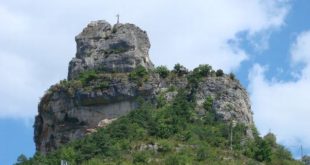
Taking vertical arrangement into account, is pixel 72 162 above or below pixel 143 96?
below

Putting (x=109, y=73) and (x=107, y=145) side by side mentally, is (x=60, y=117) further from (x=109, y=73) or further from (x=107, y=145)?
(x=107, y=145)

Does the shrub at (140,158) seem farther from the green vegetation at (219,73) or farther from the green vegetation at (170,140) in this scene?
the green vegetation at (219,73)

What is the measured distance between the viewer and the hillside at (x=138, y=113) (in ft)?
283

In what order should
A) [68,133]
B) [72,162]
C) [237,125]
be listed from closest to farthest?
[72,162]
[237,125]
[68,133]

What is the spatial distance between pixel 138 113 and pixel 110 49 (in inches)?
421

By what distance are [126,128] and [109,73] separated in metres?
10.4

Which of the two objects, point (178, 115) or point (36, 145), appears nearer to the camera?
point (178, 115)

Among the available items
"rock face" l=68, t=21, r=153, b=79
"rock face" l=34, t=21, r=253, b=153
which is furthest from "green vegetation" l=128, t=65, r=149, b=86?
"rock face" l=68, t=21, r=153, b=79

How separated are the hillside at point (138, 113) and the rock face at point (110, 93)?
91 mm

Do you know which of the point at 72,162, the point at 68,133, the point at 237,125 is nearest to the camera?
the point at 72,162

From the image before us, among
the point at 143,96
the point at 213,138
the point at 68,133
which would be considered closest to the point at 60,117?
the point at 68,133

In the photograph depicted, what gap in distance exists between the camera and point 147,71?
98500 millimetres

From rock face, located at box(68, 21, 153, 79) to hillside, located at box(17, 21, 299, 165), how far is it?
0.09 meters

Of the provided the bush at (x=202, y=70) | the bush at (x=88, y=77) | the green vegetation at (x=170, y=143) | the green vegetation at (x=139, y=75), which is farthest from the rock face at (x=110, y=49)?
the green vegetation at (x=170, y=143)
